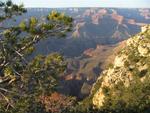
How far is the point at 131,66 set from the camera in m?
127

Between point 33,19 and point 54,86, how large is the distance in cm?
771

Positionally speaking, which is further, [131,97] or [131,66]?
[131,66]

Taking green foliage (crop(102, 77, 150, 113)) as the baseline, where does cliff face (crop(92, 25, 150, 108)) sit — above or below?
above

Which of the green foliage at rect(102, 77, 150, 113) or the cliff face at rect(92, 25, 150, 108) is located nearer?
the green foliage at rect(102, 77, 150, 113)

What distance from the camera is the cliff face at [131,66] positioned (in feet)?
400

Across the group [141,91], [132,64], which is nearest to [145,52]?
[132,64]

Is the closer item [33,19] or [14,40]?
[33,19]

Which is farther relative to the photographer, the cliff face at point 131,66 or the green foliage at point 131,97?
the cliff face at point 131,66

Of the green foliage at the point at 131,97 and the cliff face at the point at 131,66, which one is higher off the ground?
the cliff face at the point at 131,66

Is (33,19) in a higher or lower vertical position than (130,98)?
higher

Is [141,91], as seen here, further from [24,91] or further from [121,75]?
[24,91]

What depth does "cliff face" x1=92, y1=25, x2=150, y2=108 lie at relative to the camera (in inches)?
4806

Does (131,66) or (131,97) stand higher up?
(131,66)

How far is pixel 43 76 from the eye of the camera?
36.7m
